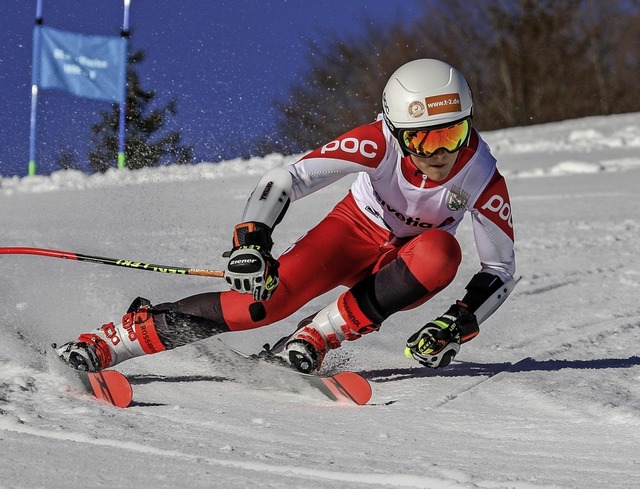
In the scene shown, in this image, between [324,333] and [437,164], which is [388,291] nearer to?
[324,333]

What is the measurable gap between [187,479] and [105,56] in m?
10.6

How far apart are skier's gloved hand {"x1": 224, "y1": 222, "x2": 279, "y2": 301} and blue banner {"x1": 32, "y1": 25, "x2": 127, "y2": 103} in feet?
30.4

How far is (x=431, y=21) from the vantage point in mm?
27031

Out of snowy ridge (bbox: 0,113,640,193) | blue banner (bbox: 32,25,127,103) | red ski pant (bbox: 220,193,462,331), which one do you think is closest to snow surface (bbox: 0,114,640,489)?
red ski pant (bbox: 220,193,462,331)

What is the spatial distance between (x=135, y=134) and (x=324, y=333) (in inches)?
394

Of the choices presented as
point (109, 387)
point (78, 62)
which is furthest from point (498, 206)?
→ point (78, 62)

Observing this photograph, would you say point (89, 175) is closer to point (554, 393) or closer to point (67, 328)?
point (67, 328)

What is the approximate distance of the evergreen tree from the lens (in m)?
11.7

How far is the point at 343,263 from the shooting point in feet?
12.3

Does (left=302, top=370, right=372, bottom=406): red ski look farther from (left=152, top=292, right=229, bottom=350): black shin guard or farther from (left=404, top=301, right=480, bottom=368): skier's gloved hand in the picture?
(left=152, top=292, right=229, bottom=350): black shin guard

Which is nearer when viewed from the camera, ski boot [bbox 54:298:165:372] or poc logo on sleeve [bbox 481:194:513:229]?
ski boot [bbox 54:298:165:372]

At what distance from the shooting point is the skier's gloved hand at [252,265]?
10.1 ft

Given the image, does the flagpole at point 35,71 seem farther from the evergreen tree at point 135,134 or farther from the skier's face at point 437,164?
the skier's face at point 437,164

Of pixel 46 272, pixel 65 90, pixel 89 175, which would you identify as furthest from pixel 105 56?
pixel 46 272
